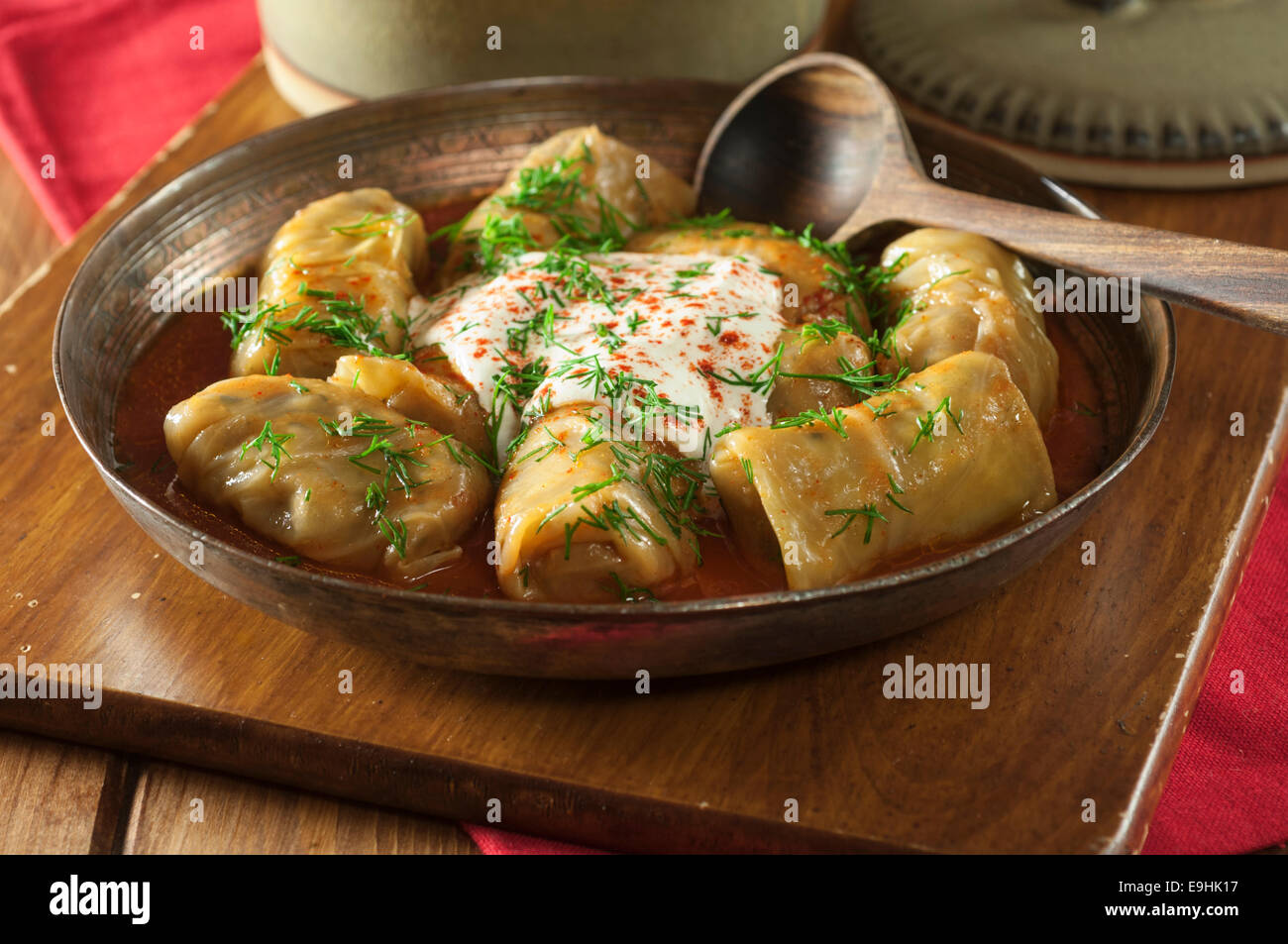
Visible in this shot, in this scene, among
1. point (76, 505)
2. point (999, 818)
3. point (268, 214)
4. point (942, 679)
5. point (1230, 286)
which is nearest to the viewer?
point (999, 818)

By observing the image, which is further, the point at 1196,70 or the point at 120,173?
the point at 120,173

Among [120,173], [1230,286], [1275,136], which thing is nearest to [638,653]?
[1230,286]

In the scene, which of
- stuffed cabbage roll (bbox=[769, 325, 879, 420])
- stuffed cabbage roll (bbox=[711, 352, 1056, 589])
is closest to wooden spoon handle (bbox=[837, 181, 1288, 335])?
stuffed cabbage roll (bbox=[711, 352, 1056, 589])

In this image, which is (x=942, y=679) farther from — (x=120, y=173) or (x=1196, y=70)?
(x=120, y=173)

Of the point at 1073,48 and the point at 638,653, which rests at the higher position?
the point at 1073,48

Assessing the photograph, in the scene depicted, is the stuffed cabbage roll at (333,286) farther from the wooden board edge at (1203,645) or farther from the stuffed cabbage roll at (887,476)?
the wooden board edge at (1203,645)

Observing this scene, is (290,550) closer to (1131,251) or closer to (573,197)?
(573,197)

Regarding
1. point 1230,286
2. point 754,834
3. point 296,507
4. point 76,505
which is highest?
point 1230,286
